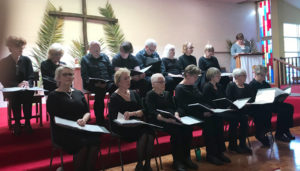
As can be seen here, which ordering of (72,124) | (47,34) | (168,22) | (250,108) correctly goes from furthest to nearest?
(168,22) → (47,34) → (250,108) → (72,124)

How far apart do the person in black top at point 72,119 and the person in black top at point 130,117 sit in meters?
0.32

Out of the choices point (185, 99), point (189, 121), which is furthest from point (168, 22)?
point (189, 121)

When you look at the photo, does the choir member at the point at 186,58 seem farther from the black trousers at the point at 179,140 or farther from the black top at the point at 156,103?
the black trousers at the point at 179,140

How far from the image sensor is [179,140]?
117 inches

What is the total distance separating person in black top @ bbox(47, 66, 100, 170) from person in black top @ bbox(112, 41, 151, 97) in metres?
Answer: 1.35

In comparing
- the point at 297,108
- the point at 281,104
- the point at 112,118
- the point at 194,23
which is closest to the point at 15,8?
the point at 112,118

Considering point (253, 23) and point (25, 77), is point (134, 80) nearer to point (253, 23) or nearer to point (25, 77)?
point (25, 77)

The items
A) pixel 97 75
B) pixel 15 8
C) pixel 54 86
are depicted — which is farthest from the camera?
pixel 97 75

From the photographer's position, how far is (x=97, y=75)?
3744mm

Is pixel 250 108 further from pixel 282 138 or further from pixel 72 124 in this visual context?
pixel 72 124

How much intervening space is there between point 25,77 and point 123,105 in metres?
1.45

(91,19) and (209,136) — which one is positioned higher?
(91,19)

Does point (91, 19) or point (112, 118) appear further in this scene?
point (91, 19)

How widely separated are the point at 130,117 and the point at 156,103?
1.25 ft
